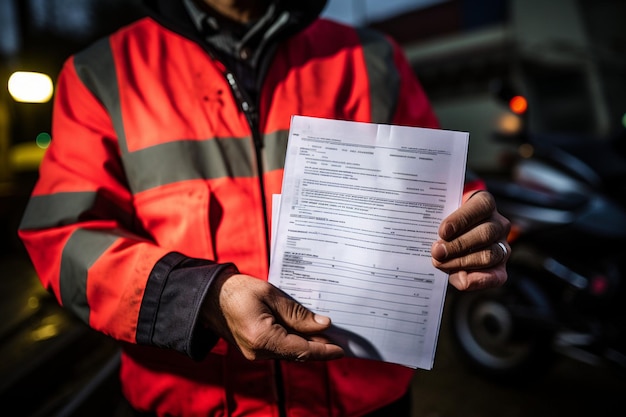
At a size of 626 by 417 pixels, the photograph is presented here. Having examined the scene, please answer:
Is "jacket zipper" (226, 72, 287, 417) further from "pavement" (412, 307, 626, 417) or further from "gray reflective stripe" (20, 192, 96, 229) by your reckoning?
"pavement" (412, 307, 626, 417)

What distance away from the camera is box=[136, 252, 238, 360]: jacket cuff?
799 mm

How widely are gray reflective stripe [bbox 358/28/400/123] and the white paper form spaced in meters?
0.25

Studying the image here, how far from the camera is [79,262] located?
0.86 metres

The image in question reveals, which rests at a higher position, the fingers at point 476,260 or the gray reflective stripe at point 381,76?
the gray reflective stripe at point 381,76

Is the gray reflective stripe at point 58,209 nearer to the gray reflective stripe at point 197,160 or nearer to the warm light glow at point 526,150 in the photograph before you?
the gray reflective stripe at point 197,160

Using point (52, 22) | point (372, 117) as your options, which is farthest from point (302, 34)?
point (52, 22)

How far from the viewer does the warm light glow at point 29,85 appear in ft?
15.1

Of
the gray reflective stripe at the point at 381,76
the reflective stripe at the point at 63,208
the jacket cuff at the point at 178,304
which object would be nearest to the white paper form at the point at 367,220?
the jacket cuff at the point at 178,304

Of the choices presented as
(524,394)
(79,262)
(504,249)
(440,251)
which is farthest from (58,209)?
(524,394)

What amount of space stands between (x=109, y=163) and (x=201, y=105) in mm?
223

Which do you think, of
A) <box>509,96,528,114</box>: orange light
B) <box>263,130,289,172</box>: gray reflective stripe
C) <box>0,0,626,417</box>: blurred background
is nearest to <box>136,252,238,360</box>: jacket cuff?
<box>263,130,289,172</box>: gray reflective stripe

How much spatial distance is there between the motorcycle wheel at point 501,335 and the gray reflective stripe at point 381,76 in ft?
5.95

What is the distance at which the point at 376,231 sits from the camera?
804mm

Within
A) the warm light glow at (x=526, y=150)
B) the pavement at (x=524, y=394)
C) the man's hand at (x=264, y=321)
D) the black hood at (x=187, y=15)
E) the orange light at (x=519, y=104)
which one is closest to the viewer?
the man's hand at (x=264, y=321)
